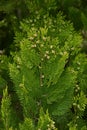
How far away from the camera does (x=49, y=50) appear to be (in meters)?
2.65

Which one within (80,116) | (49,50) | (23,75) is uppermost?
(49,50)

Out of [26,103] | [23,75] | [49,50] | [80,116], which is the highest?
[49,50]

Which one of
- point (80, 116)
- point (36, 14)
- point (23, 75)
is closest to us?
point (23, 75)

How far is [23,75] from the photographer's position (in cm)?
263

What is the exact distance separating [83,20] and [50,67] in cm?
156

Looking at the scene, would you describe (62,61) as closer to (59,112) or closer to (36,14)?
(59,112)

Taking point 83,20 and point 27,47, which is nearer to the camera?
point 27,47

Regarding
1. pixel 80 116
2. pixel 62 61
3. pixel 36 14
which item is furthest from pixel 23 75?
pixel 36 14

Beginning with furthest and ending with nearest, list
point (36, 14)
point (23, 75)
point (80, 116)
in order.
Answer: point (36, 14) < point (80, 116) < point (23, 75)

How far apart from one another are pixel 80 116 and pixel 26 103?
0.48 metres

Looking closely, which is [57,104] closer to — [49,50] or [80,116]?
[80,116]

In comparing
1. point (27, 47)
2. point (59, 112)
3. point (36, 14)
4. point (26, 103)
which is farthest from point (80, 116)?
point (36, 14)

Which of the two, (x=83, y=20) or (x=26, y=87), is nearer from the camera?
(x=26, y=87)

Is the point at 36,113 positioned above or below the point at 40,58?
below
